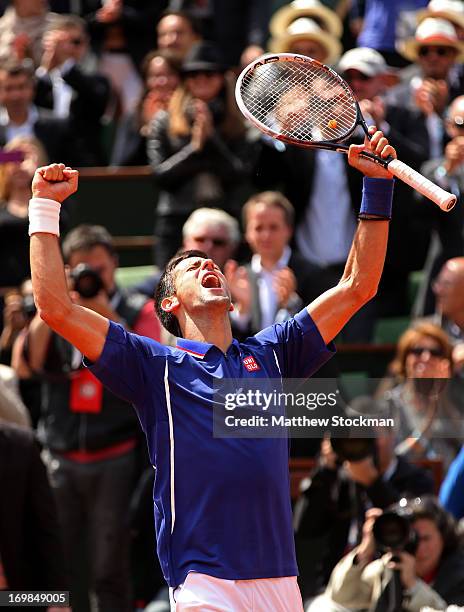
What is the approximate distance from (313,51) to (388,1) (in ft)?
4.69

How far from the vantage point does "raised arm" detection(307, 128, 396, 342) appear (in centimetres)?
536

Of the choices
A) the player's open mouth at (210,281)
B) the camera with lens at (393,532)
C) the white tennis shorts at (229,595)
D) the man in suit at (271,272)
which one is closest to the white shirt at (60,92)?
the man in suit at (271,272)

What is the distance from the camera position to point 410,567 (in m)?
6.59

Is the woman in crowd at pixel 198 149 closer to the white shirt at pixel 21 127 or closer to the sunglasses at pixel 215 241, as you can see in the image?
the white shirt at pixel 21 127

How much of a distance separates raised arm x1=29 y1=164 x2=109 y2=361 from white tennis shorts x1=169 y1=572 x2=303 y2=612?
0.83m

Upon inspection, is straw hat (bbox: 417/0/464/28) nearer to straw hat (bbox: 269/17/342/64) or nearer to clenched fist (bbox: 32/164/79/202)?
straw hat (bbox: 269/17/342/64)

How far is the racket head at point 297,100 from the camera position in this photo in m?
5.58

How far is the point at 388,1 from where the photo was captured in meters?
11.9

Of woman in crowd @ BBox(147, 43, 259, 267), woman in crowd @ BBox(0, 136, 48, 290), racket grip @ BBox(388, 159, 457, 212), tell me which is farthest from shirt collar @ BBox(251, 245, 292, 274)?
racket grip @ BBox(388, 159, 457, 212)

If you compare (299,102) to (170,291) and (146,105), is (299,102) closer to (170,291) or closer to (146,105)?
(170,291)

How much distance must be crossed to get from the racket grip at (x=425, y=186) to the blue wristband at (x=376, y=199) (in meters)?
0.09

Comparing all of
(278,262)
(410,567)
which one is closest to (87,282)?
(278,262)

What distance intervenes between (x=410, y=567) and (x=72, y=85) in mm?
6224

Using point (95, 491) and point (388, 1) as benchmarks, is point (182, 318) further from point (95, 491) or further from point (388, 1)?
point (388, 1)
